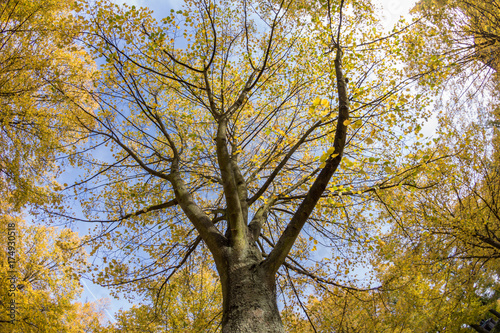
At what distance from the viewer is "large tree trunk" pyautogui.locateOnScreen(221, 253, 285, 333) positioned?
1.99 meters

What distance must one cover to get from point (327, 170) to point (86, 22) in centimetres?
424

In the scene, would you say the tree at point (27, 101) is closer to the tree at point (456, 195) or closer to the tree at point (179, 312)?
the tree at point (179, 312)

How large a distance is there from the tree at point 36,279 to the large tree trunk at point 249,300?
9.17ft

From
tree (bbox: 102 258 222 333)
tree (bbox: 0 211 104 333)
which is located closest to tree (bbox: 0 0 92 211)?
tree (bbox: 0 211 104 333)

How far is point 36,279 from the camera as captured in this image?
30.4ft

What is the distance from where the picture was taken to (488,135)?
6230 millimetres

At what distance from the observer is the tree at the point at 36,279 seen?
616cm

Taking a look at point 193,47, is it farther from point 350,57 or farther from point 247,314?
point 247,314

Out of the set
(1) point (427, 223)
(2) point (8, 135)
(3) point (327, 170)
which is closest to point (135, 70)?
(2) point (8, 135)

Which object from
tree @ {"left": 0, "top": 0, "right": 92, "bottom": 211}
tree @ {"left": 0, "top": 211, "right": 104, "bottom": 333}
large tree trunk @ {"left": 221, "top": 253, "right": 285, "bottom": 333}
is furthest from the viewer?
tree @ {"left": 0, "top": 211, "right": 104, "bottom": 333}

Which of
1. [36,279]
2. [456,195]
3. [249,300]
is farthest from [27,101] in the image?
[456,195]

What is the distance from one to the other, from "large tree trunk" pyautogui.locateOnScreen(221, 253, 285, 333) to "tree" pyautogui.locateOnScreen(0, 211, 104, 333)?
110 inches

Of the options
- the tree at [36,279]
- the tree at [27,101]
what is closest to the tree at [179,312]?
the tree at [36,279]

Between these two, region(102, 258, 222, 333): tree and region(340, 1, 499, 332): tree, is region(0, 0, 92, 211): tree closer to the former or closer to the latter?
region(102, 258, 222, 333): tree
